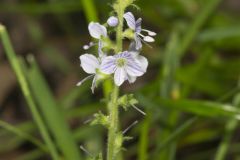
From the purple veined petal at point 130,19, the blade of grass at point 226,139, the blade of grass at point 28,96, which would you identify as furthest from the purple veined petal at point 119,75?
the blade of grass at point 226,139

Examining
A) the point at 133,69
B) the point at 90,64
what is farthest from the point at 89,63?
the point at 133,69

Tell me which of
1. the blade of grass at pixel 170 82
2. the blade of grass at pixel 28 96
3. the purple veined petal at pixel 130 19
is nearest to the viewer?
the purple veined petal at pixel 130 19

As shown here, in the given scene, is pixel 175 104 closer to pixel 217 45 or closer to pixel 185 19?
pixel 217 45

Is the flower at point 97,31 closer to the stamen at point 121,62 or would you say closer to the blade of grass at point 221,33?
the stamen at point 121,62

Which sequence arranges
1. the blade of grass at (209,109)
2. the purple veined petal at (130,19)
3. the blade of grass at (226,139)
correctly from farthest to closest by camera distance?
the blade of grass at (226,139)
the blade of grass at (209,109)
the purple veined petal at (130,19)

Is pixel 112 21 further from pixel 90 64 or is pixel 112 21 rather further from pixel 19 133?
pixel 19 133

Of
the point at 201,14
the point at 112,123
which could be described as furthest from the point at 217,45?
the point at 112,123

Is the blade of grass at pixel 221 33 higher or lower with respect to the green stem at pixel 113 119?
higher
